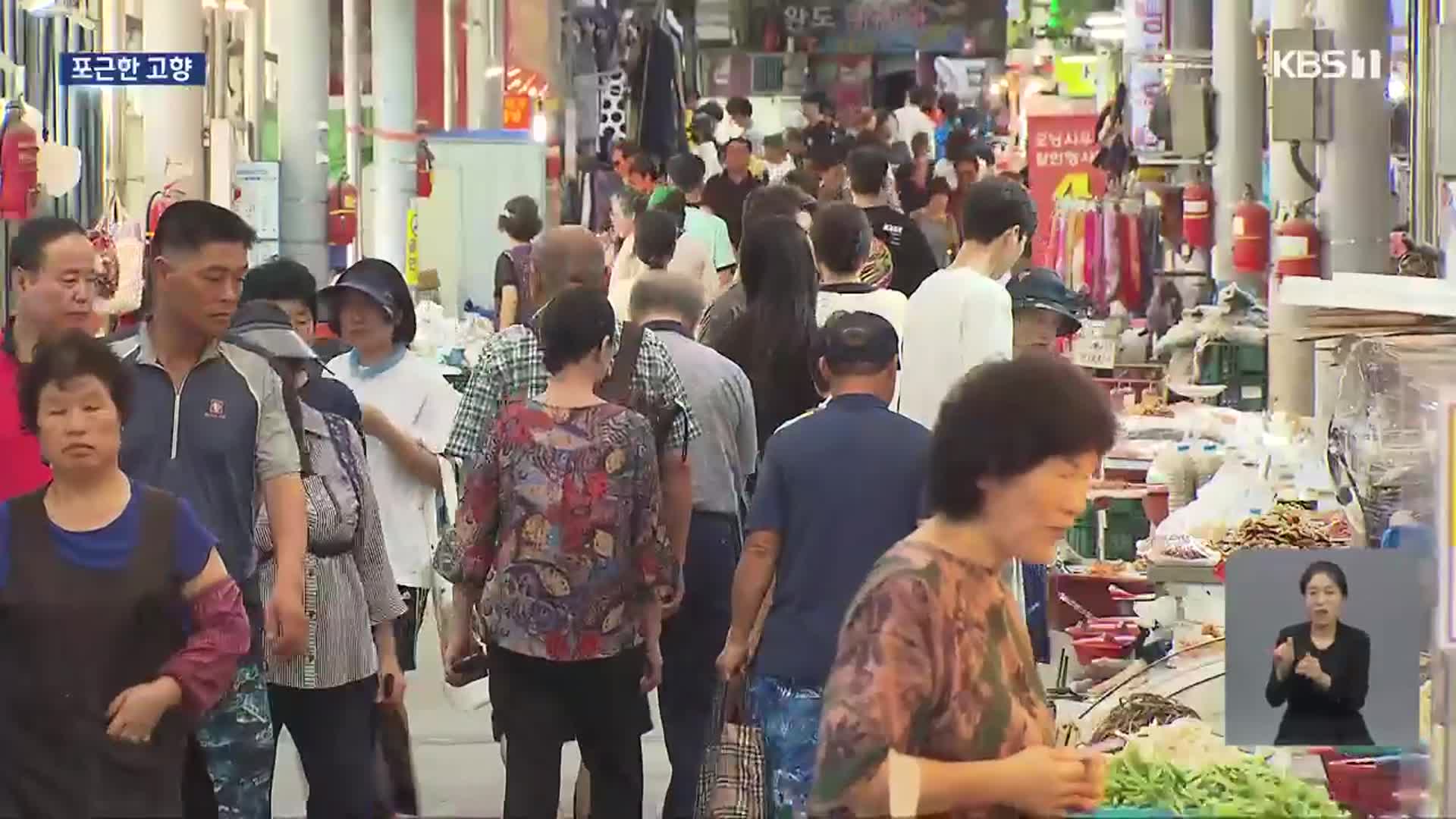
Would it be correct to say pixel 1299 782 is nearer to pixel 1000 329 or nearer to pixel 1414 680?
pixel 1414 680

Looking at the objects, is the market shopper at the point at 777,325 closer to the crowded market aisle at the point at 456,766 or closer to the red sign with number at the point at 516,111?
the crowded market aisle at the point at 456,766

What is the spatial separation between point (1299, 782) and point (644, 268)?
19.8ft

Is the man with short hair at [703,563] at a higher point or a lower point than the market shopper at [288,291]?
lower

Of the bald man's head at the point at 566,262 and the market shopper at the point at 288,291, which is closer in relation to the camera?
the market shopper at the point at 288,291

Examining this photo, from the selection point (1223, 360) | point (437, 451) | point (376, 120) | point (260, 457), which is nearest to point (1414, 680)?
point (260, 457)

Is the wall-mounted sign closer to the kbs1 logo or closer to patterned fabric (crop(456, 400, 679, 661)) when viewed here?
the kbs1 logo


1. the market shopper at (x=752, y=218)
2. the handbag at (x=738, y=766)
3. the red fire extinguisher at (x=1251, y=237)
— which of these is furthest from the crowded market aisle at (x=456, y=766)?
the red fire extinguisher at (x=1251, y=237)

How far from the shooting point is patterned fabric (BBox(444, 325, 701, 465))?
6.75 m

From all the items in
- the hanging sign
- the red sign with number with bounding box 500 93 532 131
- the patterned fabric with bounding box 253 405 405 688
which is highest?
the red sign with number with bounding box 500 93 532 131

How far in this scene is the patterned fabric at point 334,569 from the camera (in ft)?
20.0

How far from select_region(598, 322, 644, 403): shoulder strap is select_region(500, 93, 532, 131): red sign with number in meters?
19.2

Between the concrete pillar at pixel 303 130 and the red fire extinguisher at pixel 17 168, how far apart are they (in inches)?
217

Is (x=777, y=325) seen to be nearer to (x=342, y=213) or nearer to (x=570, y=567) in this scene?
(x=570, y=567)

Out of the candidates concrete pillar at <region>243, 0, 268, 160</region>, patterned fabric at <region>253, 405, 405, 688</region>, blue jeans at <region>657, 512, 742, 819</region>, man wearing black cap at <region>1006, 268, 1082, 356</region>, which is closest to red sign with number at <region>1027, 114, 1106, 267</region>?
concrete pillar at <region>243, 0, 268, 160</region>
